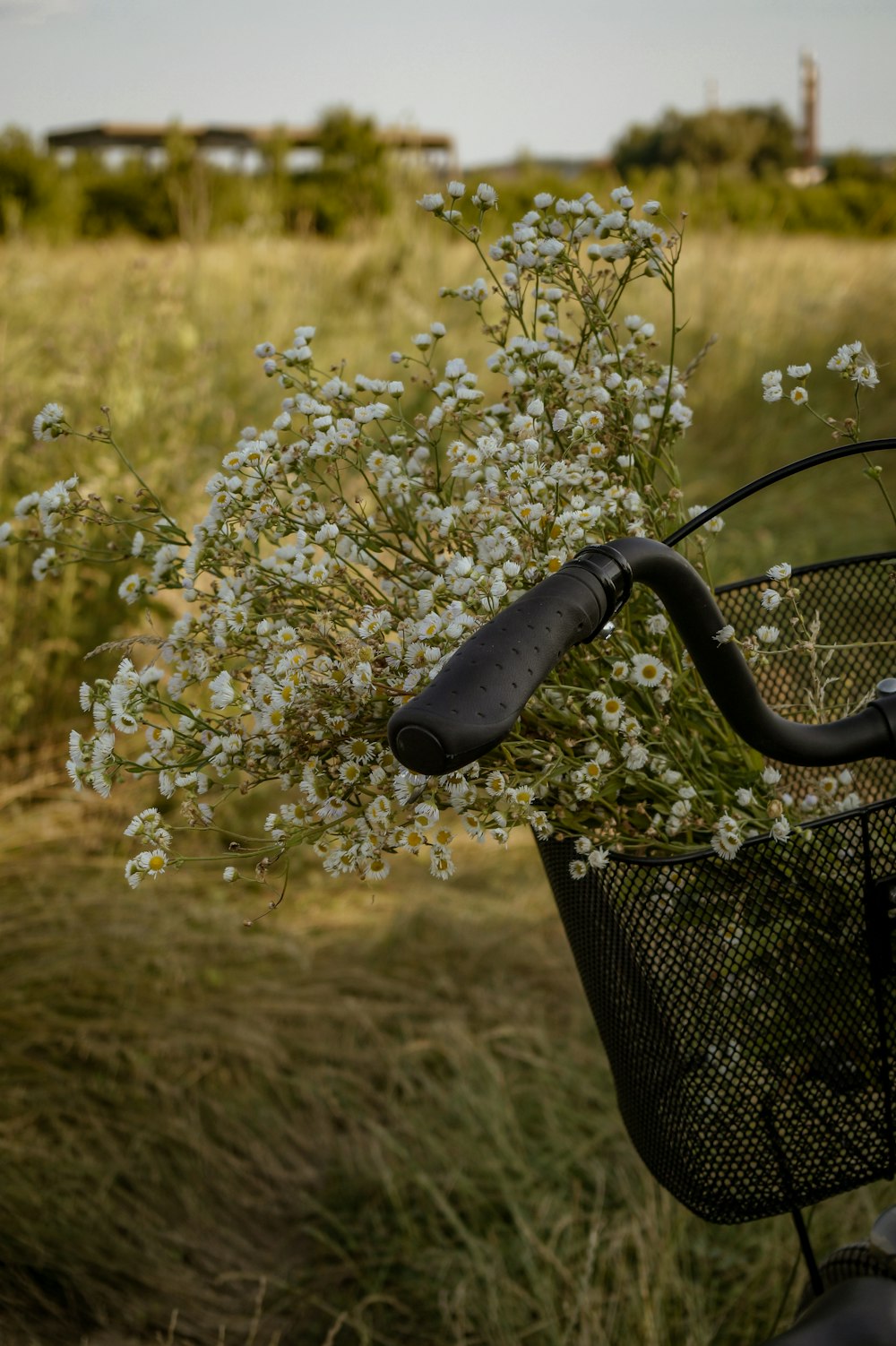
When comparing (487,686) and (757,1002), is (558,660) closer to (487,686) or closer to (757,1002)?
(487,686)

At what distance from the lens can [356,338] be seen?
612 centimetres

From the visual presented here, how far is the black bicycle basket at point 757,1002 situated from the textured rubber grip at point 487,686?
273mm

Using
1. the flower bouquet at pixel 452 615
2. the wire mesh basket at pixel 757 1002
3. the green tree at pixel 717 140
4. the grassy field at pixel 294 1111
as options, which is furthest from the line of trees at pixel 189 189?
the green tree at pixel 717 140

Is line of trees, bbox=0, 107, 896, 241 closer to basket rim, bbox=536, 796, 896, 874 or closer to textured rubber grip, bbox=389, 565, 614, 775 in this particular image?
basket rim, bbox=536, 796, 896, 874

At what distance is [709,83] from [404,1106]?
59.9 ft

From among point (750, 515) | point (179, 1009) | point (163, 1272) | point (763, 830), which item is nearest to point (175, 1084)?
point (179, 1009)

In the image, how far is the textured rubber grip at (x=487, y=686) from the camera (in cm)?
60

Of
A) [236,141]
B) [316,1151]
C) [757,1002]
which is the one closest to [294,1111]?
[316,1151]

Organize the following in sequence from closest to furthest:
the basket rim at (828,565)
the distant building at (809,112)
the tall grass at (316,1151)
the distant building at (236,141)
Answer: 1. the basket rim at (828,565)
2. the tall grass at (316,1151)
3. the distant building at (236,141)
4. the distant building at (809,112)

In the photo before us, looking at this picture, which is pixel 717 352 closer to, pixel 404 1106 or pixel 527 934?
pixel 527 934

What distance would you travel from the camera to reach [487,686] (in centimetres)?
61

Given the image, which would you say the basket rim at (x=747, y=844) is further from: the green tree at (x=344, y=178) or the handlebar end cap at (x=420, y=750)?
the green tree at (x=344, y=178)

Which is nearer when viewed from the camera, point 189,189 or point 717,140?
point 189,189

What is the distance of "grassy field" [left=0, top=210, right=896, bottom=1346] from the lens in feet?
5.96
